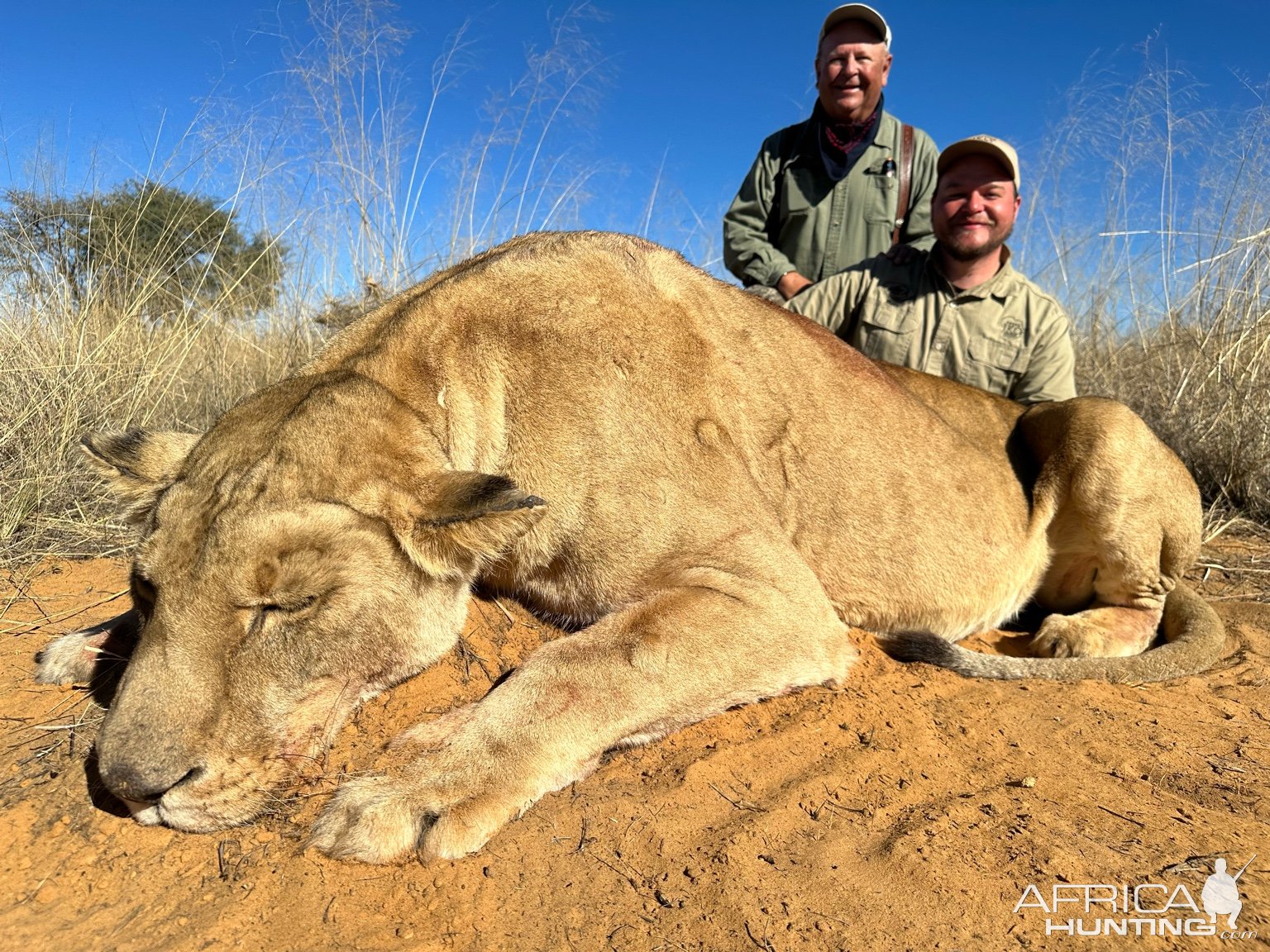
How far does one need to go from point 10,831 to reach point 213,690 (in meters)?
0.74

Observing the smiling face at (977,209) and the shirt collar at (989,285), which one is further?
the shirt collar at (989,285)

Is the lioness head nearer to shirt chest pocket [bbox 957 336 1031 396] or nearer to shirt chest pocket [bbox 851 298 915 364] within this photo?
shirt chest pocket [bbox 851 298 915 364]

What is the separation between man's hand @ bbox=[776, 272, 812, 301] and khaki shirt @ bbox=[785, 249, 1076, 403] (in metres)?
0.85

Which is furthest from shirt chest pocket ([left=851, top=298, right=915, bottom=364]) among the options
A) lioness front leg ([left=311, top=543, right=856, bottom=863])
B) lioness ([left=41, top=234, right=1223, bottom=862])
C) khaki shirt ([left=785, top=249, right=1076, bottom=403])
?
lioness front leg ([left=311, top=543, right=856, bottom=863])

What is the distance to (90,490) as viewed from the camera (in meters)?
4.69

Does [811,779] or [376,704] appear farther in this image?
[376,704]

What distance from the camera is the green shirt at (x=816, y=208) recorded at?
23.3ft

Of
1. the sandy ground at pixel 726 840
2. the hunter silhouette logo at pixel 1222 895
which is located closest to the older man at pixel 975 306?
the sandy ground at pixel 726 840

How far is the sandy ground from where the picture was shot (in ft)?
6.64

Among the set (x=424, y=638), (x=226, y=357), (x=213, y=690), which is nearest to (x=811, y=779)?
(x=424, y=638)

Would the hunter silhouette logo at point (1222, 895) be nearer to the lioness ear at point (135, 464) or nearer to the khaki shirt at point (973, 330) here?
the lioness ear at point (135, 464)

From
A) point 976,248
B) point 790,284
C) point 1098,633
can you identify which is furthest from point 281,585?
point 790,284

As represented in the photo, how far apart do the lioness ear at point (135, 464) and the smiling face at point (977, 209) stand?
4.82 metres

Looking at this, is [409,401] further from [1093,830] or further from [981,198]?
[981,198]
